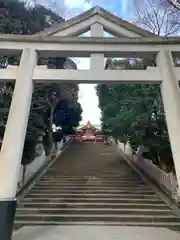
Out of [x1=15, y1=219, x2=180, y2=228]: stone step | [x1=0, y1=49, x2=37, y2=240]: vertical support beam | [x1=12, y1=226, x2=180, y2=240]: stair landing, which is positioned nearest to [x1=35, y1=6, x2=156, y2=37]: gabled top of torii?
[x1=0, y1=49, x2=37, y2=240]: vertical support beam

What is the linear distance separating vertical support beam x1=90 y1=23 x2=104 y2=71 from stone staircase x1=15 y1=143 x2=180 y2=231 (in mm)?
4215

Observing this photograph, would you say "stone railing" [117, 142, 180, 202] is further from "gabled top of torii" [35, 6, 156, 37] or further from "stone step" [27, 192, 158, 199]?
"gabled top of torii" [35, 6, 156, 37]

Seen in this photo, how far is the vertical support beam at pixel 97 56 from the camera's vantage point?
19.5 ft

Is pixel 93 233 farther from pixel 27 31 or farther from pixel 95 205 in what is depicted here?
pixel 27 31

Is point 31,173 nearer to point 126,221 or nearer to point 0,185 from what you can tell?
point 126,221

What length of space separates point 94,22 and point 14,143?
11.4ft

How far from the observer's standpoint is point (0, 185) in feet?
15.4

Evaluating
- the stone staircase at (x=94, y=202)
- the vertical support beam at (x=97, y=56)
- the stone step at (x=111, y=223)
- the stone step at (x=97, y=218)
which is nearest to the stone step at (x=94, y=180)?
the stone staircase at (x=94, y=202)

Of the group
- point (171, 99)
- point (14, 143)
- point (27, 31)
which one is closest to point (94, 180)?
point (171, 99)

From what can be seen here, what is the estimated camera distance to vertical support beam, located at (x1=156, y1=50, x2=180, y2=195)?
5125mm

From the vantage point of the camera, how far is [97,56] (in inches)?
239

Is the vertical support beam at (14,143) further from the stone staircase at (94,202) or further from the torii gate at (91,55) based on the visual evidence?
the stone staircase at (94,202)

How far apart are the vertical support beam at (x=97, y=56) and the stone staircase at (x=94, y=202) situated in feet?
13.8

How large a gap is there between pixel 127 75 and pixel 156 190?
5.84m
